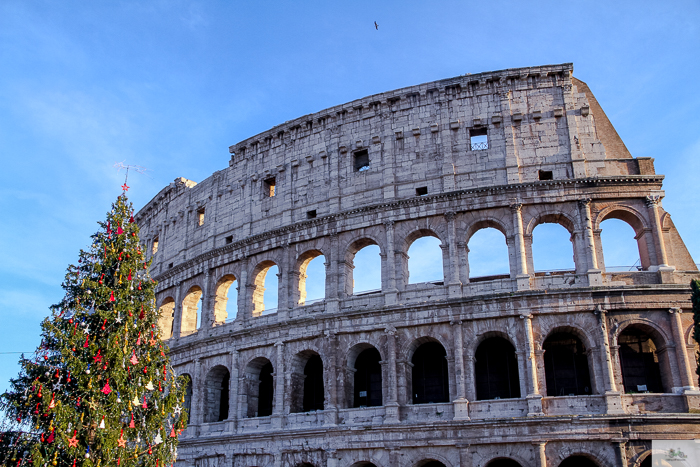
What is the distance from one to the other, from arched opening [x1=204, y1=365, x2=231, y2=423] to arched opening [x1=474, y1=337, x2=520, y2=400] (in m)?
11.6

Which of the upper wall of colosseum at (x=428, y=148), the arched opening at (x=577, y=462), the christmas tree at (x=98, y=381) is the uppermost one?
the upper wall of colosseum at (x=428, y=148)

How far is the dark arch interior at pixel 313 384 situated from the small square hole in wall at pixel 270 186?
27.6ft

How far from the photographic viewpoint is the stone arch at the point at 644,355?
2191cm

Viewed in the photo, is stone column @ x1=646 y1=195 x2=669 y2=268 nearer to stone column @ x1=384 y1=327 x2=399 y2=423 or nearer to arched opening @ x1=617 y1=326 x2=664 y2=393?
arched opening @ x1=617 y1=326 x2=664 y2=393

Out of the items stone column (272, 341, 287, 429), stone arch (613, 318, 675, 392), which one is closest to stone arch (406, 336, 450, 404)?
stone column (272, 341, 287, 429)

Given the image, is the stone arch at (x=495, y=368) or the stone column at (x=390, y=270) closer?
the stone arch at (x=495, y=368)

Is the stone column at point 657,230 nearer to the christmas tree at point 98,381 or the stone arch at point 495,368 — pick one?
the stone arch at point 495,368

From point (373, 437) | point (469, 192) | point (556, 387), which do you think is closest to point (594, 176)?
point (469, 192)

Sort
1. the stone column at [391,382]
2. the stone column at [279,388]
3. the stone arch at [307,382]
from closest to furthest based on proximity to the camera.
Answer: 1. the stone column at [391,382]
2. the stone column at [279,388]
3. the stone arch at [307,382]

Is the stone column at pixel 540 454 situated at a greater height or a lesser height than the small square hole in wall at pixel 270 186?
lesser

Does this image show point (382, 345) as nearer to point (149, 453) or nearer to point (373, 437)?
point (373, 437)

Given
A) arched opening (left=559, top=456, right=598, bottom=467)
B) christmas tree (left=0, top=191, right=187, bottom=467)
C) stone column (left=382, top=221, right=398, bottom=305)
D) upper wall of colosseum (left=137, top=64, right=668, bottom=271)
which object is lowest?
arched opening (left=559, top=456, right=598, bottom=467)

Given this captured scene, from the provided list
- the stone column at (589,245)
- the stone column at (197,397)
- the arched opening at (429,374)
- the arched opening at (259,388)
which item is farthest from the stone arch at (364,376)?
the stone column at (589,245)

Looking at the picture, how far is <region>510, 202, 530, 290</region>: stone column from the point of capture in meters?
23.4
